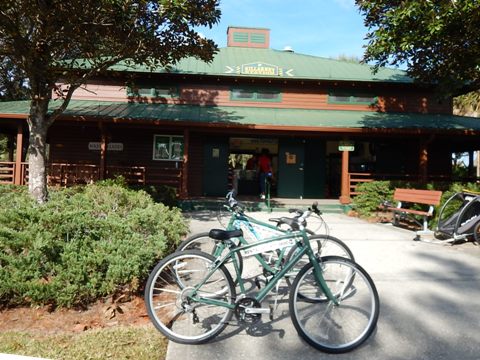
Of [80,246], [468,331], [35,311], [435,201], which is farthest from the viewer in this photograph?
[435,201]

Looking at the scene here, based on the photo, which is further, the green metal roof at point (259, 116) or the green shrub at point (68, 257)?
the green metal roof at point (259, 116)

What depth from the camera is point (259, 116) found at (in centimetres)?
1452

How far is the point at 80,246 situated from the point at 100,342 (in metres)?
1.36

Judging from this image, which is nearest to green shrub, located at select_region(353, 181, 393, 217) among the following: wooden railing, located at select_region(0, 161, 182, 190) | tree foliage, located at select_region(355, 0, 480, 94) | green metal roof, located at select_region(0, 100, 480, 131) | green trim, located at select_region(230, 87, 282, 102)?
green metal roof, located at select_region(0, 100, 480, 131)

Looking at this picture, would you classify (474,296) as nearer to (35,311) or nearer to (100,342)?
(100,342)

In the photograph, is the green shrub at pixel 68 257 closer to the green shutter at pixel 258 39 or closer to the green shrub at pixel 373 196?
the green shrub at pixel 373 196

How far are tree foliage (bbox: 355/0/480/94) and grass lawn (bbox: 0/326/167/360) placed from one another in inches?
343

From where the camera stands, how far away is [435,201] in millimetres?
8578

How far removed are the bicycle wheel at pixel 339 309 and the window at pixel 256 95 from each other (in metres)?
13.1

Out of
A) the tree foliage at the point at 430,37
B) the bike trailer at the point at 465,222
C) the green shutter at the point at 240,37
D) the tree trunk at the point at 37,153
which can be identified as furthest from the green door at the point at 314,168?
the tree trunk at the point at 37,153

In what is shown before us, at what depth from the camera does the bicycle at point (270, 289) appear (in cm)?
330

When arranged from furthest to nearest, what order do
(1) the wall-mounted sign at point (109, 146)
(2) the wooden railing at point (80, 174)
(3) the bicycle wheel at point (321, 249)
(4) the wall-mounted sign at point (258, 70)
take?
(4) the wall-mounted sign at point (258, 70) < (1) the wall-mounted sign at point (109, 146) < (2) the wooden railing at point (80, 174) < (3) the bicycle wheel at point (321, 249)

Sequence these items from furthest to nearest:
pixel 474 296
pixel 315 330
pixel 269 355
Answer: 1. pixel 474 296
2. pixel 315 330
3. pixel 269 355

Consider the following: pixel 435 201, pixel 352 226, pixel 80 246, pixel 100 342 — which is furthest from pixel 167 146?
pixel 100 342
